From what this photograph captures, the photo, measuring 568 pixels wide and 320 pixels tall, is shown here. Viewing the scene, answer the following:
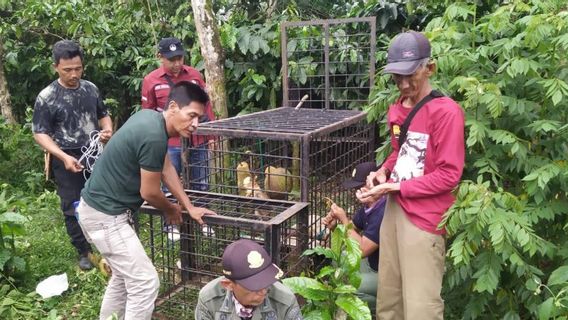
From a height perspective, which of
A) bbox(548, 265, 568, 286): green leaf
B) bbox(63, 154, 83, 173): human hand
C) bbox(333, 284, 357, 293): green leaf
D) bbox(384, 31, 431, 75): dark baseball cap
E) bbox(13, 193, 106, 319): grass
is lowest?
bbox(13, 193, 106, 319): grass

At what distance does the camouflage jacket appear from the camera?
2414 mm

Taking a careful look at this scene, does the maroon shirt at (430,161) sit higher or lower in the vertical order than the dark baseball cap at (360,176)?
higher

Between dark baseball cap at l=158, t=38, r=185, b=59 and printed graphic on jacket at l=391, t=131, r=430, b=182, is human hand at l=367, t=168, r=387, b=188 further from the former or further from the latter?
dark baseball cap at l=158, t=38, r=185, b=59

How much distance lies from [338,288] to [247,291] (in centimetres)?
78

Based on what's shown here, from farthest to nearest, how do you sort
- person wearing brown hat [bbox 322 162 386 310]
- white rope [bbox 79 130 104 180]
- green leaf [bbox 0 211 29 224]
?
white rope [bbox 79 130 104 180], green leaf [bbox 0 211 29 224], person wearing brown hat [bbox 322 162 386 310]

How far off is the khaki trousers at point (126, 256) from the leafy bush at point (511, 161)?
5.19ft

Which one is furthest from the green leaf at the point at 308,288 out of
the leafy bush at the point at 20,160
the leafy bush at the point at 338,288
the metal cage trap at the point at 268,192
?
the leafy bush at the point at 20,160

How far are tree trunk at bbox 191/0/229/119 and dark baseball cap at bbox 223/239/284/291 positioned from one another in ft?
10.8

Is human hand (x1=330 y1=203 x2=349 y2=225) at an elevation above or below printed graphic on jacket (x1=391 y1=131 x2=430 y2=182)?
below

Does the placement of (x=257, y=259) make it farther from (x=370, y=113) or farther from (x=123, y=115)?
(x=123, y=115)

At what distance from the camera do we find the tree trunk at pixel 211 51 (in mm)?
5098

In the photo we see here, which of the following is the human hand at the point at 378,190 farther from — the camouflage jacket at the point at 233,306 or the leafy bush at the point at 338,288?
the camouflage jacket at the point at 233,306

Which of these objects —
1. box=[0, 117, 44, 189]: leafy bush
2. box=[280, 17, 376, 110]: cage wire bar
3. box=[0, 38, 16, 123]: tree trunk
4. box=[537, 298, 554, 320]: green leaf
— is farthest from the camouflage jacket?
box=[0, 38, 16, 123]: tree trunk

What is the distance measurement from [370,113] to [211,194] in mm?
1198
